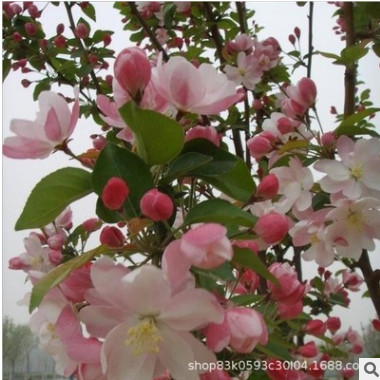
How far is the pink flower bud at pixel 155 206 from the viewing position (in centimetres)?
48

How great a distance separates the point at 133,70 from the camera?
1.77 feet

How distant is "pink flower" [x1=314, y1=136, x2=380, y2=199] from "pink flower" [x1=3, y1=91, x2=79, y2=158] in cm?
40

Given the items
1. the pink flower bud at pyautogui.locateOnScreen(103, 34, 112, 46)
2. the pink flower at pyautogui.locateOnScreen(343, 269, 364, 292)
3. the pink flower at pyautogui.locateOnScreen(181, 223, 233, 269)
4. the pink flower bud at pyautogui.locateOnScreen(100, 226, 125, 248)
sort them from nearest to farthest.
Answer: the pink flower at pyautogui.locateOnScreen(181, 223, 233, 269) → the pink flower bud at pyautogui.locateOnScreen(100, 226, 125, 248) → the pink flower at pyautogui.locateOnScreen(343, 269, 364, 292) → the pink flower bud at pyautogui.locateOnScreen(103, 34, 112, 46)

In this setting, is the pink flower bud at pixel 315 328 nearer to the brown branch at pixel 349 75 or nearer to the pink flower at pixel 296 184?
the pink flower at pixel 296 184

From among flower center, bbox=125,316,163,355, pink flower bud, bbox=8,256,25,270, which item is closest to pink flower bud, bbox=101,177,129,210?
flower center, bbox=125,316,163,355

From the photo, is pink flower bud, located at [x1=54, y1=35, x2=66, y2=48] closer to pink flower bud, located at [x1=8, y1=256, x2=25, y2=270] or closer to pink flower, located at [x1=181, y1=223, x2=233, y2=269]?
pink flower bud, located at [x1=8, y1=256, x2=25, y2=270]

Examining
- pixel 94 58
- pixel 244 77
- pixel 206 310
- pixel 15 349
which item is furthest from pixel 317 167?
pixel 15 349

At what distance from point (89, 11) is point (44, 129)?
1.21 metres

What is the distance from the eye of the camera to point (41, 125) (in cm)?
59

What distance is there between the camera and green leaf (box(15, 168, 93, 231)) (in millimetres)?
560

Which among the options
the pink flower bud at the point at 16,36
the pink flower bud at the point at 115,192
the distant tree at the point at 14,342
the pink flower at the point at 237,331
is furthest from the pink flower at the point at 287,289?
the pink flower bud at the point at 16,36

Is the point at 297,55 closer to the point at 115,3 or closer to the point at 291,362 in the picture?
the point at 115,3

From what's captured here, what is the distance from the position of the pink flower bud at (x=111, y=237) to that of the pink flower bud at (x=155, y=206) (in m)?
0.06

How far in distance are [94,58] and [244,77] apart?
1.41ft
